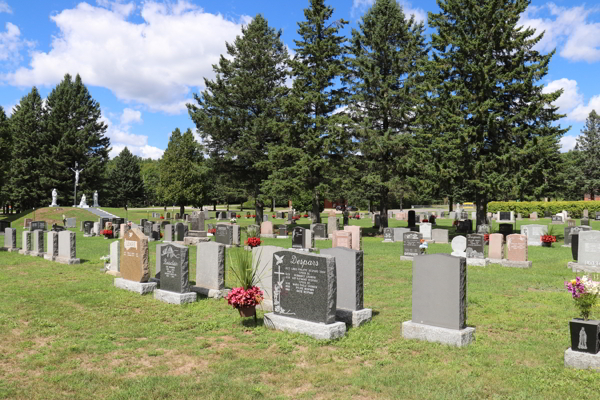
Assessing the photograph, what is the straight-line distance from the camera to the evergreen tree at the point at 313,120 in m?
29.9

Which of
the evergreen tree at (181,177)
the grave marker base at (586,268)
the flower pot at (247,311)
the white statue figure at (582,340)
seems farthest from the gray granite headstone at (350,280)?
the evergreen tree at (181,177)

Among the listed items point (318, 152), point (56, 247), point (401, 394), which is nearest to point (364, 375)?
point (401, 394)

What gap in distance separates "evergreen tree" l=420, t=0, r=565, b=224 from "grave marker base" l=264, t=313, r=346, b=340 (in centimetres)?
1978

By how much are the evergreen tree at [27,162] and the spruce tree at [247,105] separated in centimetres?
3177

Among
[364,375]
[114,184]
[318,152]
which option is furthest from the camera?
[114,184]

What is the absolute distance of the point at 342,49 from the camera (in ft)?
103

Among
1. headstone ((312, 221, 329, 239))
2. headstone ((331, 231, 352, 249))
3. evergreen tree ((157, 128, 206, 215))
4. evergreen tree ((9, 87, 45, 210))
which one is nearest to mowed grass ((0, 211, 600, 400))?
headstone ((331, 231, 352, 249))

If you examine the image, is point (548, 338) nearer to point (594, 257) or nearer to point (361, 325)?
point (361, 325)

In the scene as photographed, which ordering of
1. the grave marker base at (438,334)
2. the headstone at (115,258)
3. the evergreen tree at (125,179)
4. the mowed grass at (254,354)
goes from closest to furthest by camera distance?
the mowed grass at (254,354) → the grave marker base at (438,334) → the headstone at (115,258) → the evergreen tree at (125,179)

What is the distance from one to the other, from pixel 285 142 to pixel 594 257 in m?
20.7

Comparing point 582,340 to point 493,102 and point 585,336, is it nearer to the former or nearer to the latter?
point 585,336

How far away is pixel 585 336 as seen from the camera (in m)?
6.14

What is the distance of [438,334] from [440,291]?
69cm

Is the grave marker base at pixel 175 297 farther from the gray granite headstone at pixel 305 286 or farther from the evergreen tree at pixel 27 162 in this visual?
the evergreen tree at pixel 27 162
